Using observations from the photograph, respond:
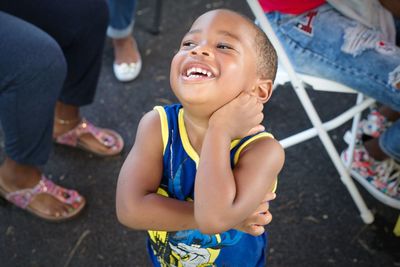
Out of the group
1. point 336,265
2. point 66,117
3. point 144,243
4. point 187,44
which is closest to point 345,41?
point 187,44

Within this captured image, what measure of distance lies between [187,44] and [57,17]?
0.81 metres

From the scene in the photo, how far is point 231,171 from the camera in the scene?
0.91 m

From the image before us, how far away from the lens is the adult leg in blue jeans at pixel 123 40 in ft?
7.43

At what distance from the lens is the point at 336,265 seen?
1608 mm

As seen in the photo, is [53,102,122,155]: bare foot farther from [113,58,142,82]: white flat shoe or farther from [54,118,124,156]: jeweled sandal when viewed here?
[113,58,142,82]: white flat shoe

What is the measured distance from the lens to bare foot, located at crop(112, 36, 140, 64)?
7.75ft

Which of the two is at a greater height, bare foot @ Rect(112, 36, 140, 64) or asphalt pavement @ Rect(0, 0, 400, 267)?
bare foot @ Rect(112, 36, 140, 64)

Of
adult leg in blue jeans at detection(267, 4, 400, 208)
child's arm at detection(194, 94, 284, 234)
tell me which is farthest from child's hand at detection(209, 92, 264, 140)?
adult leg in blue jeans at detection(267, 4, 400, 208)

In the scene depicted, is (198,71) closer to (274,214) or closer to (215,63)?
(215,63)

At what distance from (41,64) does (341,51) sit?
A: 3.11 ft

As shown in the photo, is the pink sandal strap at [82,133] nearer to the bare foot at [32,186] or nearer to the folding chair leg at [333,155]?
the bare foot at [32,186]

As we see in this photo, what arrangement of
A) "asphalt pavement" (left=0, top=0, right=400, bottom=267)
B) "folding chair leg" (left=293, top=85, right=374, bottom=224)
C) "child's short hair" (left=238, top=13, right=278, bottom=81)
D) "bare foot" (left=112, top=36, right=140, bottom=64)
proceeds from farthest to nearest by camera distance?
"bare foot" (left=112, top=36, right=140, bottom=64)
"asphalt pavement" (left=0, top=0, right=400, bottom=267)
"folding chair leg" (left=293, top=85, right=374, bottom=224)
"child's short hair" (left=238, top=13, right=278, bottom=81)

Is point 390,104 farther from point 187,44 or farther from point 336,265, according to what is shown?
point 187,44

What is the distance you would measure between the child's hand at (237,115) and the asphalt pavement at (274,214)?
82cm
